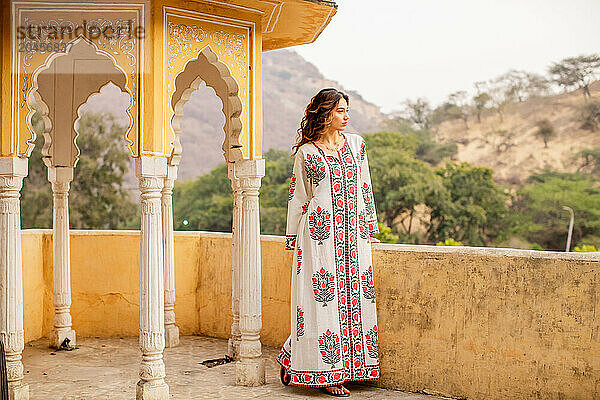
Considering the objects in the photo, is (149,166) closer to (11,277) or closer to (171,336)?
(11,277)

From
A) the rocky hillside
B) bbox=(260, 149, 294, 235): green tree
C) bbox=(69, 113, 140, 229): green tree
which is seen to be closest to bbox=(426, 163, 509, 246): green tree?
the rocky hillside

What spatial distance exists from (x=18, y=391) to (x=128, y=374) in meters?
1.07

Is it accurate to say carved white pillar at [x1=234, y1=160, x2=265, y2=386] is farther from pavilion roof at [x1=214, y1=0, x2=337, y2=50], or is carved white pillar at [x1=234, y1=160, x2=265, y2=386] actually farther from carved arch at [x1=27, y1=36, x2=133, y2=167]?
carved arch at [x1=27, y1=36, x2=133, y2=167]

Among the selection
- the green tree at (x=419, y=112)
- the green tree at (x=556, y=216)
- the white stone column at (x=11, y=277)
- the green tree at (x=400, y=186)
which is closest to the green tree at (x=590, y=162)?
the green tree at (x=556, y=216)

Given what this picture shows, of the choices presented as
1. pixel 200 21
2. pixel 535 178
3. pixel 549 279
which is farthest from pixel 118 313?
pixel 535 178

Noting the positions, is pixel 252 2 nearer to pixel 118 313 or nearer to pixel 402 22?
pixel 118 313

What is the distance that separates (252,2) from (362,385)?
2.86 metres

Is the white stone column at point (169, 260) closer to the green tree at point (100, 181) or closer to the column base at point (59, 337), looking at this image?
the column base at point (59, 337)

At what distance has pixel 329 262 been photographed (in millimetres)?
5172

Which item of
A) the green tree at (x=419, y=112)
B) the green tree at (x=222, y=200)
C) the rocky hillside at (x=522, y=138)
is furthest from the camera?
the green tree at (x=419, y=112)

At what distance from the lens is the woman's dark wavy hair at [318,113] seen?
525 centimetres

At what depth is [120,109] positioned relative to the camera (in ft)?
127

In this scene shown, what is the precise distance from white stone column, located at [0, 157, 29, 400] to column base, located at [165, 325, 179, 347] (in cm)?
197

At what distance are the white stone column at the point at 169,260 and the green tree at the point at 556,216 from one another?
93.2 feet
